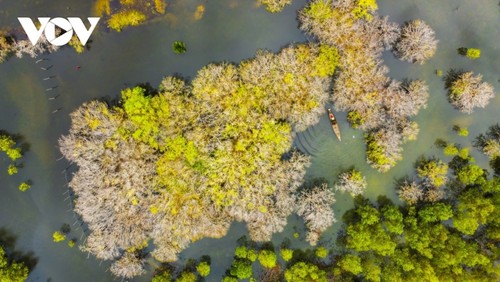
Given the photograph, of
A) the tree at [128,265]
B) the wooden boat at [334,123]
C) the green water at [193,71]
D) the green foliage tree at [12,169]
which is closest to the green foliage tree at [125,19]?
the green water at [193,71]

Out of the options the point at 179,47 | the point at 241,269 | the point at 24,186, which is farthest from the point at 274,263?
the point at 24,186

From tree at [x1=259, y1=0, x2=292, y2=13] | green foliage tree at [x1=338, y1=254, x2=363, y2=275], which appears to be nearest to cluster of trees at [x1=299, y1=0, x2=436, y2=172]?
tree at [x1=259, y1=0, x2=292, y2=13]

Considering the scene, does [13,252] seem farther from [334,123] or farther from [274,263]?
[334,123]

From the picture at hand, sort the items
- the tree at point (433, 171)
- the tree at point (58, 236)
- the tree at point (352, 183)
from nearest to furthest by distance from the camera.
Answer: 1. the tree at point (352, 183)
2. the tree at point (433, 171)
3. the tree at point (58, 236)

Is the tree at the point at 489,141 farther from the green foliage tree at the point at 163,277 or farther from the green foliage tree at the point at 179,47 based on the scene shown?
the green foliage tree at the point at 163,277

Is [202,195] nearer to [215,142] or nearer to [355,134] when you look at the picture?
[215,142]

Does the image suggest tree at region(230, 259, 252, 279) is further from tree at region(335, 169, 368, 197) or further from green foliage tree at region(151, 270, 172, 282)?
tree at region(335, 169, 368, 197)
